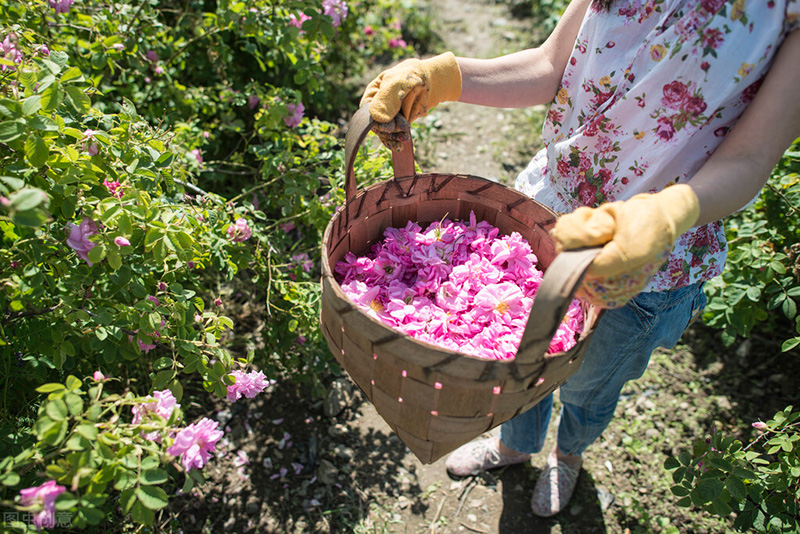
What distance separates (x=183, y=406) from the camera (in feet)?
5.47

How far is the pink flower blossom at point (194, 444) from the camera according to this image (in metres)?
0.96

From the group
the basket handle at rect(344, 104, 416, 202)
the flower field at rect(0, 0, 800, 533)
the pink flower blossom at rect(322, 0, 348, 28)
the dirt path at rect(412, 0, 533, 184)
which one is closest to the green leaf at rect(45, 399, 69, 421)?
the flower field at rect(0, 0, 800, 533)

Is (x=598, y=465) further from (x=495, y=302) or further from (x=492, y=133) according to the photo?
(x=492, y=133)

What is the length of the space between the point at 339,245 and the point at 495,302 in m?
0.37

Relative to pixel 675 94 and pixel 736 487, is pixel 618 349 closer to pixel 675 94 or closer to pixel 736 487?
pixel 736 487

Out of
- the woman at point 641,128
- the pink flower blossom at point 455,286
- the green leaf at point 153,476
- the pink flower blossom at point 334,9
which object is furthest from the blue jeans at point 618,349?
the pink flower blossom at point 334,9

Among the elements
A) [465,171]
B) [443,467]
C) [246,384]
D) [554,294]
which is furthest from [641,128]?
[465,171]

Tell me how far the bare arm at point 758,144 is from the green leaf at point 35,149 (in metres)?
1.19

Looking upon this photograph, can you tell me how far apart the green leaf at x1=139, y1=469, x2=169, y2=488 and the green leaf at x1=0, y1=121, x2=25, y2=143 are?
622 millimetres

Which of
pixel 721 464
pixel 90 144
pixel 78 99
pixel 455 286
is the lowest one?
pixel 721 464

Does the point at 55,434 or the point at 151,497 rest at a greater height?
the point at 55,434

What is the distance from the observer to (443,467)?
1.96m

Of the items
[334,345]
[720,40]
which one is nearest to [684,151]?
[720,40]

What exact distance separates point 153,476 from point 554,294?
2.48 ft
